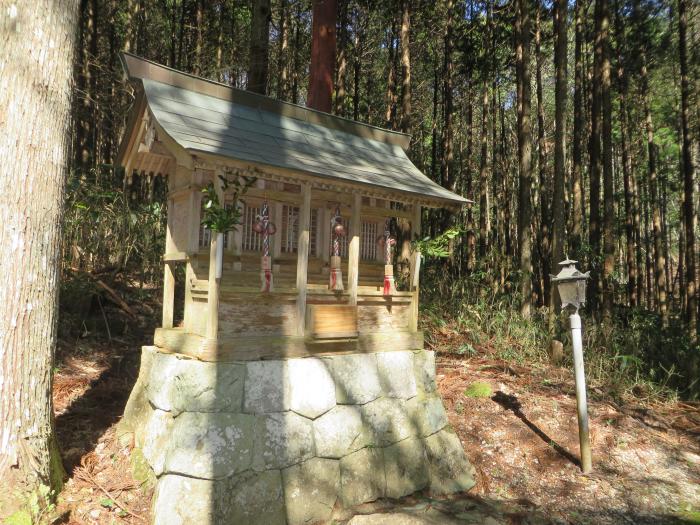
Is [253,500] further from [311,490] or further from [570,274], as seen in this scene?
[570,274]

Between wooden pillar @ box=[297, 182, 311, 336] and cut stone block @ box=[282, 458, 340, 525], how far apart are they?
4.08ft

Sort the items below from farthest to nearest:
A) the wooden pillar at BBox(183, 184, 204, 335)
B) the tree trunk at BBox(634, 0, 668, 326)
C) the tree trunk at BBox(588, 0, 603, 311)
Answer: the tree trunk at BBox(634, 0, 668, 326) < the tree trunk at BBox(588, 0, 603, 311) < the wooden pillar at BBox(183, 184, 204, 335)

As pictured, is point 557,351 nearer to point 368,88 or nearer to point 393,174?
point 393,174

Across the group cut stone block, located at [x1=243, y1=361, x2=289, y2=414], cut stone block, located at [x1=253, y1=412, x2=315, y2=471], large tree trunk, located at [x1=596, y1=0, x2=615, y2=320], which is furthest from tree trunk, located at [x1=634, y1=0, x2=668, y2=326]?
cut stone block, located at [x1=243, y1=361, x2=289, y2=414]

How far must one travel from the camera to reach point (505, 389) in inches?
259

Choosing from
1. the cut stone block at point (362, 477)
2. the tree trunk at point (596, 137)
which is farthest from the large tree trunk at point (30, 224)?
the tree trunk at point (596, 137)

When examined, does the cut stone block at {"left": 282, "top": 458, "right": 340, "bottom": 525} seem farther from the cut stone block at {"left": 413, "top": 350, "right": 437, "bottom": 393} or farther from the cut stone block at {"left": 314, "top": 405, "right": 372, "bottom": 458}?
the cut stone block at {"left": 413, "top": 350, "right": 437, "bottom": 393}

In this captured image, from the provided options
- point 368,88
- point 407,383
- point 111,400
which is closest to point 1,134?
point 111,400

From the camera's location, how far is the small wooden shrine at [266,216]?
168 inches

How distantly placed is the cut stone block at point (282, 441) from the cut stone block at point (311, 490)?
0.30ft

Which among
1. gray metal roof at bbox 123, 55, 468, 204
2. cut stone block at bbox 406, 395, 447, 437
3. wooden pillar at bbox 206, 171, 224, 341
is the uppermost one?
gray metal roof at bbox 123, 55, 468, 204

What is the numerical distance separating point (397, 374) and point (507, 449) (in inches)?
64.2

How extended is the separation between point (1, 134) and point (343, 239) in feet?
13.0

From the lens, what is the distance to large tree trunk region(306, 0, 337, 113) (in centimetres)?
806
